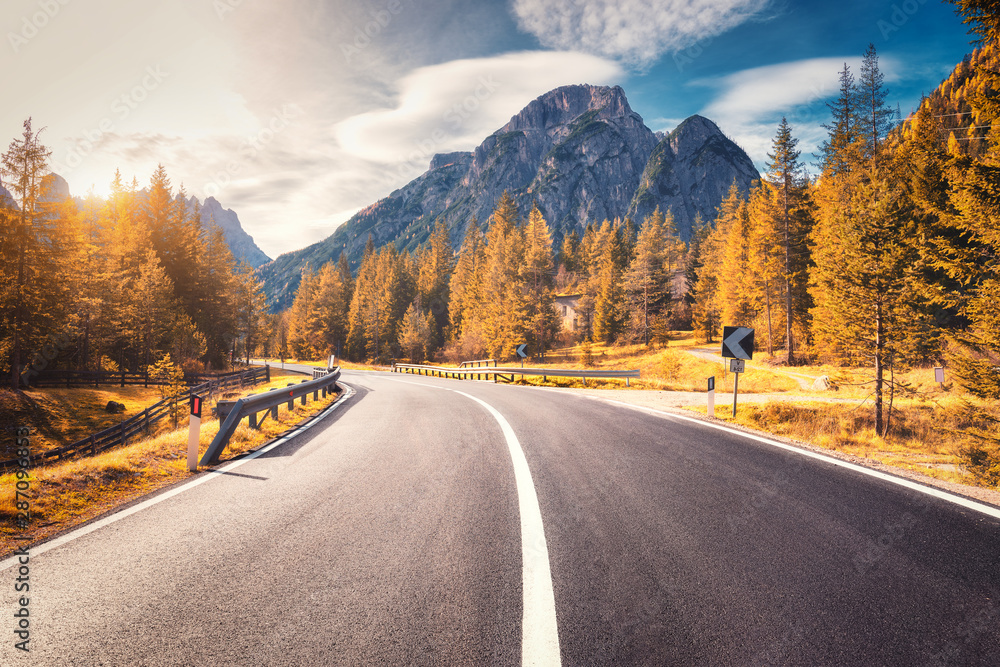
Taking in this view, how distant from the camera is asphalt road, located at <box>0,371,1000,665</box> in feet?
6.74

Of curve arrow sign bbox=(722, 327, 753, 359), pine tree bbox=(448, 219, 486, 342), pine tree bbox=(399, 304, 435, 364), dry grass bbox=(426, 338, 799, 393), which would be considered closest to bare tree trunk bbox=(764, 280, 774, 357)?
dry grass bbox=(426, 338, 799, 393)

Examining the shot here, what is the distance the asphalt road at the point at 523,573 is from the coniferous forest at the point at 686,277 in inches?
393

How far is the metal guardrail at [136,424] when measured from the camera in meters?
10.7

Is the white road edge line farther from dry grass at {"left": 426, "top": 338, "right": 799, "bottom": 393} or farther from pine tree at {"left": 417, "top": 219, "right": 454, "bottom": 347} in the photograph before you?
pine tree at {"left": 417, "top": 219, "right": 454, "bottom": 347}

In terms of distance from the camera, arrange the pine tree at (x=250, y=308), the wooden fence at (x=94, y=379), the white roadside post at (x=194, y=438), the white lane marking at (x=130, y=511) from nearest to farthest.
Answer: the white lane marking at (x=130, y=511)
the white roadside post at (x=194, y=438)
the wooden fence at (x=94, y=379)
the pine tree at (x=250, y=308)

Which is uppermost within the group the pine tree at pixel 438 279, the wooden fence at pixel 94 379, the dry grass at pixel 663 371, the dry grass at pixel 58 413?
the pine tree at pixel 438 279

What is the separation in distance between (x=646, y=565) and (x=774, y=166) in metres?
40.3

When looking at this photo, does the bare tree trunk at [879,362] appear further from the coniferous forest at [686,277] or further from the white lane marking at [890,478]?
the white lane marking at [890,478]

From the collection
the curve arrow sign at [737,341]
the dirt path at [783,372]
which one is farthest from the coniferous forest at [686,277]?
the curve arrow sign at [737,341]

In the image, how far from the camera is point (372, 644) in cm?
204

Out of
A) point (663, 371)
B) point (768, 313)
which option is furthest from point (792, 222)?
point (663, 371)

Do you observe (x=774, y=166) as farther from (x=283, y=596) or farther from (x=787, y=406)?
(x=283, y=596)

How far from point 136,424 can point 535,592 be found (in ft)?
70.3

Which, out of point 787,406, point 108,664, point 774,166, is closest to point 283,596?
point 108,664
